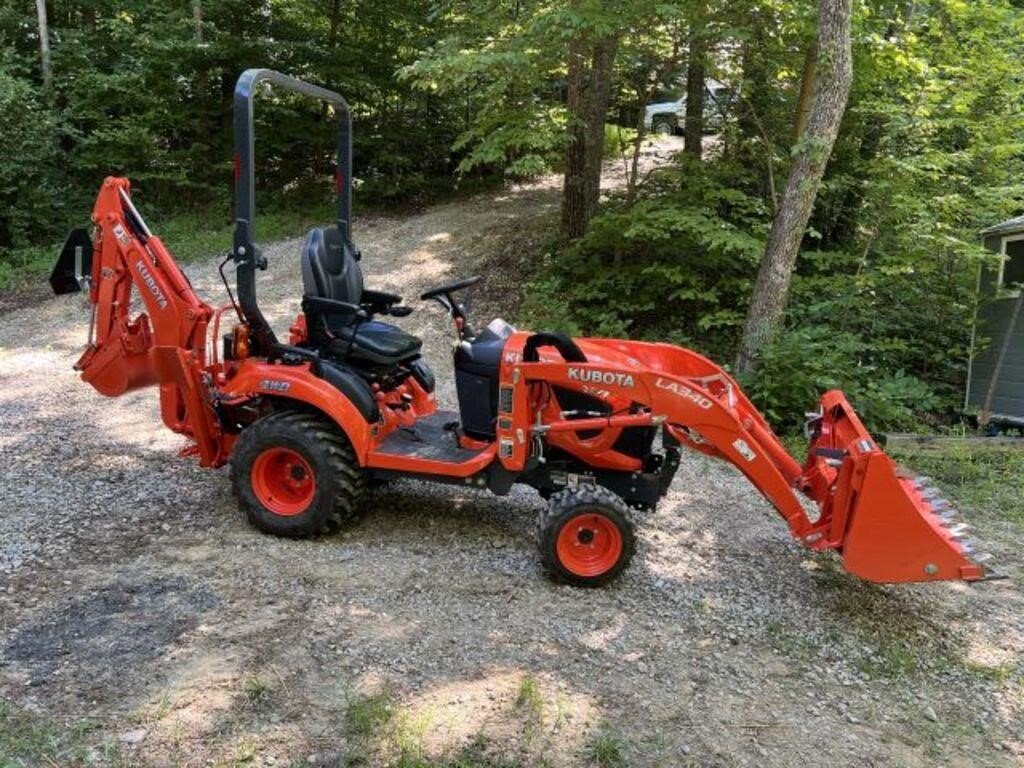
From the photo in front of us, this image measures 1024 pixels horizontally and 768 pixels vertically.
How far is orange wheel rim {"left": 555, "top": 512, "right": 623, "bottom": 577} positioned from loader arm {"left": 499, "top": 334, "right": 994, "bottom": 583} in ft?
1.45

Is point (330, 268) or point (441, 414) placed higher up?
point (330, 268)

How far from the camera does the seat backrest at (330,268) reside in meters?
4.61

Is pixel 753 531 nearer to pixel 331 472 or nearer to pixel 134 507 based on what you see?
pixel 331 472

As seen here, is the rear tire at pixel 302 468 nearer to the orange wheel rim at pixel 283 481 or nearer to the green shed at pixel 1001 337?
the orange wheel rim at pixel 283 481

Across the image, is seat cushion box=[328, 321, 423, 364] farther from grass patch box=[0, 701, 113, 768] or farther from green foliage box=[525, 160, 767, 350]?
green foliage box=[525, 160, 767, 350]

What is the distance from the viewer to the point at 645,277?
31.5 feet

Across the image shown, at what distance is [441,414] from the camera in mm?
5180

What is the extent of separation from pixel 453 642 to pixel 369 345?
1792 millimetres

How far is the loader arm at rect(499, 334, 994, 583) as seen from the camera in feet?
12.0

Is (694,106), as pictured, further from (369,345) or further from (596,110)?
(369,345)

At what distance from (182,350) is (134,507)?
3.23 ft

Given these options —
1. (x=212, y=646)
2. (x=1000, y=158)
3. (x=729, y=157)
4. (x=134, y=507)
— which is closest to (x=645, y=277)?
(x=729, y=157)

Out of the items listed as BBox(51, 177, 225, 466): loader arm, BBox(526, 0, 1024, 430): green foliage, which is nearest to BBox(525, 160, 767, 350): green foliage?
BBox(526, 0, 1024, 430): green foliage

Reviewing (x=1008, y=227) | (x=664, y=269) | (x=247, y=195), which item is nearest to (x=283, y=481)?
(x=247, y=195)
